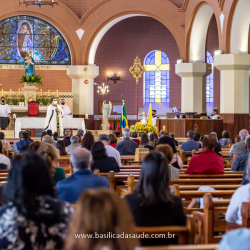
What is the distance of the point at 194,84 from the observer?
16672 mm

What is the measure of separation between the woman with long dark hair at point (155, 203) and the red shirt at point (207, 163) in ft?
8.98

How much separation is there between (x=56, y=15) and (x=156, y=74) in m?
5.79

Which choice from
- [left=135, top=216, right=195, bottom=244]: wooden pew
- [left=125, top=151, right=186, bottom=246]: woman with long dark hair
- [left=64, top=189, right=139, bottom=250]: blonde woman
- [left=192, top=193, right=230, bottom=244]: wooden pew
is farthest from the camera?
[left=192, top=193, right=230, bottom=244]: wooden pew

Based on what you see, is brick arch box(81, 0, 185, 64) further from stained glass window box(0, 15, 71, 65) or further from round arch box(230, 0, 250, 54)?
round arch box(230, 0, 250, 54)

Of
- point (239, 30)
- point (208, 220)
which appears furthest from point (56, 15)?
point (208, 220)

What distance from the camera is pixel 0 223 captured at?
207 cm

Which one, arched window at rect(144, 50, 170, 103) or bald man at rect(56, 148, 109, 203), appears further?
arched window at rect(144, 50, 170, 103)

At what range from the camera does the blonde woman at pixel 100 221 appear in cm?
142

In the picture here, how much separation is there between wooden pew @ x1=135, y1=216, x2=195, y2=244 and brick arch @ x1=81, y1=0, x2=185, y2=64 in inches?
605

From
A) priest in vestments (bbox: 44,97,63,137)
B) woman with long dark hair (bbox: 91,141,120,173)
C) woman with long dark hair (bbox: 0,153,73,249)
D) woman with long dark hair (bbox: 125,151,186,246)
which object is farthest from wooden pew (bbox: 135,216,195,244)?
priest in vestments (bbox: 44,97,63,137)

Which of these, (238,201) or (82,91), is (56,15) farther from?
(238,201)

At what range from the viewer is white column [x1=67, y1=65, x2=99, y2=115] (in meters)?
18.0

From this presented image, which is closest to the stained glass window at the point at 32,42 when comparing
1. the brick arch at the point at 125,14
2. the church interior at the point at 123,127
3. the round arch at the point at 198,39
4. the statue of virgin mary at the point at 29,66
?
the church interior at the point at 123,127

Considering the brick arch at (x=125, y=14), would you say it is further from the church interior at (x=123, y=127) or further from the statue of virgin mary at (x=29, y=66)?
the statue of virgin mary at (x=29, y=66)
